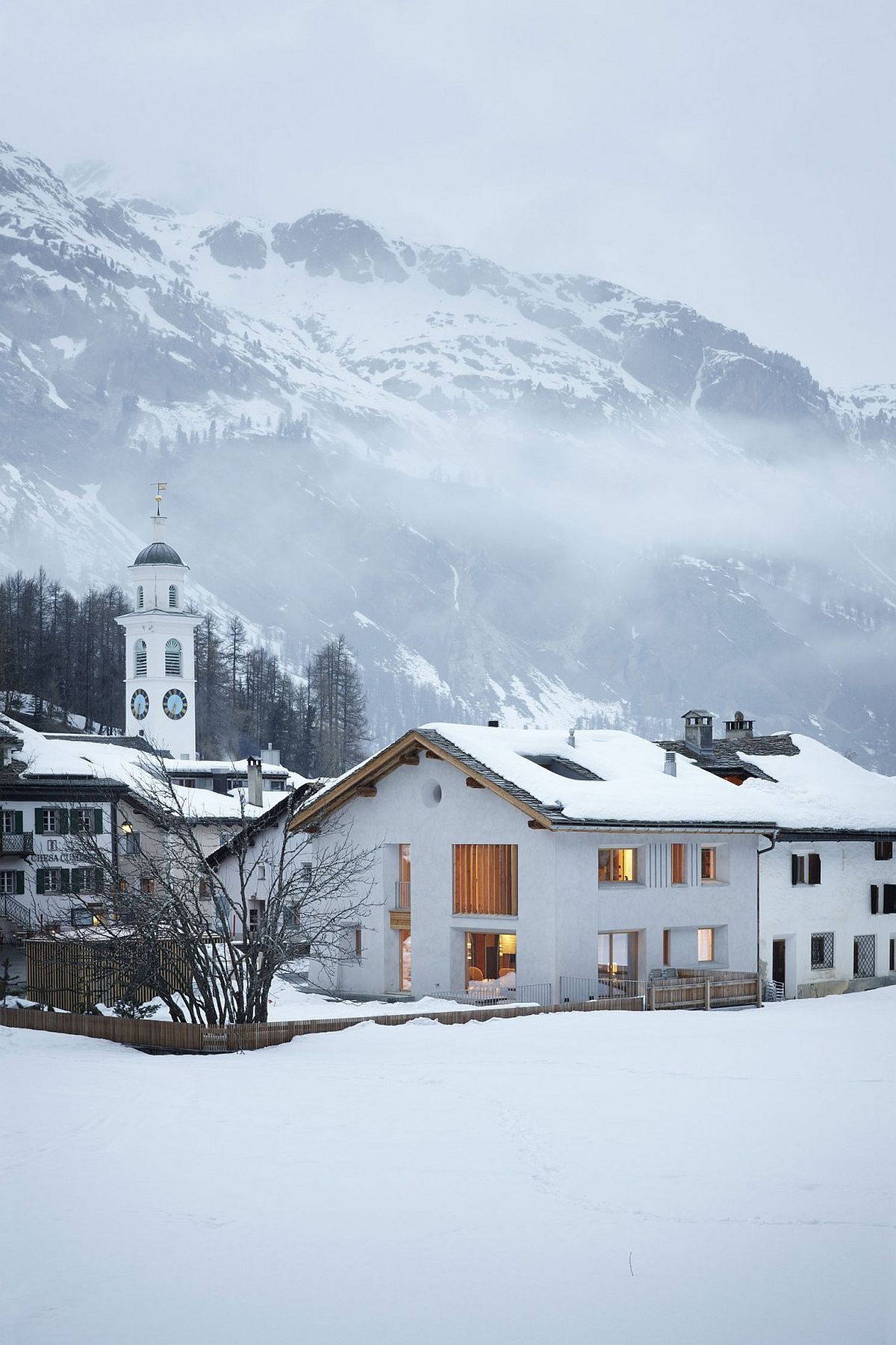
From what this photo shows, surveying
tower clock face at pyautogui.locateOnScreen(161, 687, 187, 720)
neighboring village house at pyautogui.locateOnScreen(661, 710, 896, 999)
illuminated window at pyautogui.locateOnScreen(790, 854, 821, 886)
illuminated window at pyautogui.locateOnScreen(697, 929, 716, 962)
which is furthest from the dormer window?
illuminated window at pyautogui.locateOnScreen(697, 929, 716, 962)

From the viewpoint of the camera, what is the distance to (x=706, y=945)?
4484cm

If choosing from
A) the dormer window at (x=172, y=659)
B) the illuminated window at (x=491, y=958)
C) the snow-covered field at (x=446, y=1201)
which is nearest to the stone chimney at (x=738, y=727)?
the illuminated window at (x=491, y=958)

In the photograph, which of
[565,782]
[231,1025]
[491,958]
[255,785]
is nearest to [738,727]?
[255,785]

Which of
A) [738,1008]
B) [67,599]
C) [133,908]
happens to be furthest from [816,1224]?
[67,599]

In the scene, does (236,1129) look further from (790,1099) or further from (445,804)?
(445,804)

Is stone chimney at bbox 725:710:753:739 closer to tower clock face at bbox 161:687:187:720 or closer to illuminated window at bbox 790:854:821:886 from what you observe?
illuminated window at bbox 790:854:821:886

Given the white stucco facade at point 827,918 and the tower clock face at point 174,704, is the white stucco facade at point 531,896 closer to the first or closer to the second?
the white stucco facade at point 827,918

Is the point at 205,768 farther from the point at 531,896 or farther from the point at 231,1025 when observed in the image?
the point at 231,1025

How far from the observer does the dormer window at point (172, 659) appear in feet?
430

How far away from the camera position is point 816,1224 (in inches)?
587

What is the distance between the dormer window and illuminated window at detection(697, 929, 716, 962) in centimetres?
9162

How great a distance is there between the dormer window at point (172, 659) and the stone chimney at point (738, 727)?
6922 centimetres

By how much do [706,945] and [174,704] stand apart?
90.4m

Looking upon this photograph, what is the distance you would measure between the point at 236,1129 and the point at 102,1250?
204 inches
